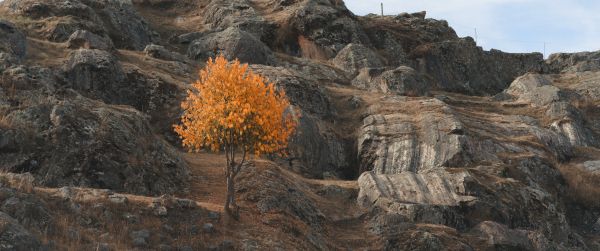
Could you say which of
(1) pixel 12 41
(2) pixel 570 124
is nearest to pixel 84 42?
A: (1) pixel 12 41

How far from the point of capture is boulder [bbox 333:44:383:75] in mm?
57938

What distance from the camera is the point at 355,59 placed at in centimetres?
5866

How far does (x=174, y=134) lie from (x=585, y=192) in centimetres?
2588

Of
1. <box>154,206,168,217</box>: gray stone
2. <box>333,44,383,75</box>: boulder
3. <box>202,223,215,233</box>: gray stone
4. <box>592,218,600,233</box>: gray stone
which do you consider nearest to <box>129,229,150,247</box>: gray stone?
<box>154,206,168,217</box>: gray stone

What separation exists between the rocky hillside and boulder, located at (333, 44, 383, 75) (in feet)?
0.76

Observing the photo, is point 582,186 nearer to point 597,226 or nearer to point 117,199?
point 597,226

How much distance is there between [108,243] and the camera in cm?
1838

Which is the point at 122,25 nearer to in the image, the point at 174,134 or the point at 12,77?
the point at 174,134

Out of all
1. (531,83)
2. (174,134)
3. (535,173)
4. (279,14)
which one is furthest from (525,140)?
(279,14)

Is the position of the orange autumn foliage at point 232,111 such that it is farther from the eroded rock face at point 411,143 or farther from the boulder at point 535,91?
the boulder at point 535,91

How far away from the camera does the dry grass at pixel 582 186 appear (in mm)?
37875

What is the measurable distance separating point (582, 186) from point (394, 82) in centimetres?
1826

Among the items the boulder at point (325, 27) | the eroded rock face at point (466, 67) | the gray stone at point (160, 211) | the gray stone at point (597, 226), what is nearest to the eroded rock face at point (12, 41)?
the gray stone at point (160, 211)

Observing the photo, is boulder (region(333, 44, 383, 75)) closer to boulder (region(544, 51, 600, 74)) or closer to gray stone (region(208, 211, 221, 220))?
boulder (region(544, 51, 600, 74))
